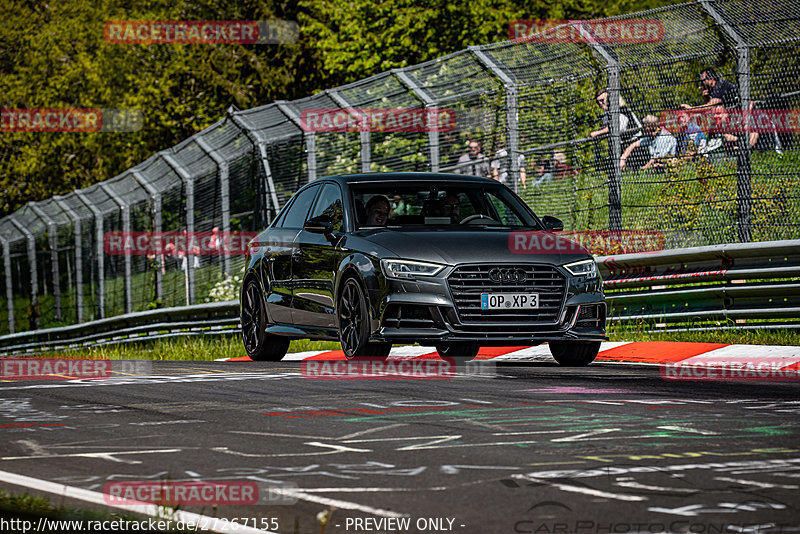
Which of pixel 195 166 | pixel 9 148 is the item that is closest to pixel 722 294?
pixel 195 166

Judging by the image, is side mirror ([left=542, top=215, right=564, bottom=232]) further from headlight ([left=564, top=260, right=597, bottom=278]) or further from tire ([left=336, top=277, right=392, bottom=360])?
tire ([left=336, top=277, right=392, bottom=360])

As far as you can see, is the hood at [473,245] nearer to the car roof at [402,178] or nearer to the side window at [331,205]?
the side window at [331,205]

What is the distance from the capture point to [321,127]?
64.2 feet

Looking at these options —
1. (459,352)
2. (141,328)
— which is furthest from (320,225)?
(141,328)

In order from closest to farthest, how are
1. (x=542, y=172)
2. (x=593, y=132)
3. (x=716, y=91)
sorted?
(x=716, y=91) → (x=593, y=132) → (x=542, y=172)

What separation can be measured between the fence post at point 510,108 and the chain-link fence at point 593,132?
2 cm

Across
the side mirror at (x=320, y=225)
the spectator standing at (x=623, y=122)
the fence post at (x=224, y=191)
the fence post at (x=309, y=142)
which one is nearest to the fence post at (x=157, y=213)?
the fence post at (x=224, y=191)

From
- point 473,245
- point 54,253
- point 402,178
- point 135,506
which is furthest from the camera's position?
point 54,253

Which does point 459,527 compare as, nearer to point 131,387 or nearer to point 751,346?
point 131,387

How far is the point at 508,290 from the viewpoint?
441 inches

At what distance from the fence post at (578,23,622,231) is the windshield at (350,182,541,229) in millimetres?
2351

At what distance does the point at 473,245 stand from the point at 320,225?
1645mm

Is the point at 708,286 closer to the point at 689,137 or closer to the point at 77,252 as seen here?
the point at 689,137

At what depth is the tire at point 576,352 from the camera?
474 inches
